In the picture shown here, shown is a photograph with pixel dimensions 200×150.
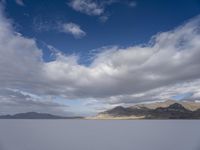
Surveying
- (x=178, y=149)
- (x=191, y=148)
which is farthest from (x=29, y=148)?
(x=191, y=148)

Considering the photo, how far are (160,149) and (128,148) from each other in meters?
4.99

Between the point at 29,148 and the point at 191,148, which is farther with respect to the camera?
the point at 191,148

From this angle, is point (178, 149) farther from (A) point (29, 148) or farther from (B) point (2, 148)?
(B) point (2, 148)

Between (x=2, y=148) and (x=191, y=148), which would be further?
(x=191, y=148)

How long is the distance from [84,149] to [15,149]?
34.7ft

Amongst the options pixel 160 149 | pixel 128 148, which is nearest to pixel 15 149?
pixel 128 148

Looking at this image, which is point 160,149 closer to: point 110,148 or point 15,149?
point 110,148

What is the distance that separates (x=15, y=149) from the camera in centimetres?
3294

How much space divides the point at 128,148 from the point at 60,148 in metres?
10.9

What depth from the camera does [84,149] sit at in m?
33.4

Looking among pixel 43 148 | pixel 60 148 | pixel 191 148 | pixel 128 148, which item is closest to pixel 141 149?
pixel 128 148

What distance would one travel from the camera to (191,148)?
117ft

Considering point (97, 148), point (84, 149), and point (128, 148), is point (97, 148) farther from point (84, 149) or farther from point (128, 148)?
point (128, 148)

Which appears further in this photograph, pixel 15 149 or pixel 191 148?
pixel 191 148
